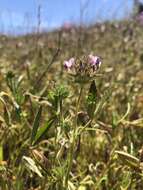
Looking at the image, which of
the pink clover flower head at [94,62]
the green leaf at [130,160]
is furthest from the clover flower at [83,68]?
the green leaf at [130,160]

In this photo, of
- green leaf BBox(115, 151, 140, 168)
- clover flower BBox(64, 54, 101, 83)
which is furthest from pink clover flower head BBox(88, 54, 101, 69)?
green leaf BBox(115, 151, 140, 168)

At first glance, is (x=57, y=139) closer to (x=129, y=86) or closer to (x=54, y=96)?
(x=54, y=96)

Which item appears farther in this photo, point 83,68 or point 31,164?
point 31,164

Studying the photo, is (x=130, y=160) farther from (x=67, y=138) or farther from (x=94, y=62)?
(x=94, y=62)

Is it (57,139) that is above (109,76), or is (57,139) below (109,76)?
below

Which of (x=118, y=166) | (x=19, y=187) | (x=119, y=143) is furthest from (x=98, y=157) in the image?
(x=19, y=187)

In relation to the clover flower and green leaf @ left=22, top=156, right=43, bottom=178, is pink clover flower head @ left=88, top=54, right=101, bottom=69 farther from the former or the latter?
green leaf @ left=22, top=156, right=43, bottom=178

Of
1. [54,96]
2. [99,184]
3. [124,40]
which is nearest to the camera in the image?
[54,96]

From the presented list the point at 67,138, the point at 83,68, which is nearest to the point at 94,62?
the point at 83,68

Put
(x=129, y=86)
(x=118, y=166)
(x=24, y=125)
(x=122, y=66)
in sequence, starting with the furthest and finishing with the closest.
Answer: (x=122, y=66) → (x=129, y=86) → (x=24, y=125) → (x=118, y=166)

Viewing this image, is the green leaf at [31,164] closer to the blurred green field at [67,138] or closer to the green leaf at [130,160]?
the blurred green field at [67,138]

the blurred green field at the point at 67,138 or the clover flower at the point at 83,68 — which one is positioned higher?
the clover flower at the point at 83,68
